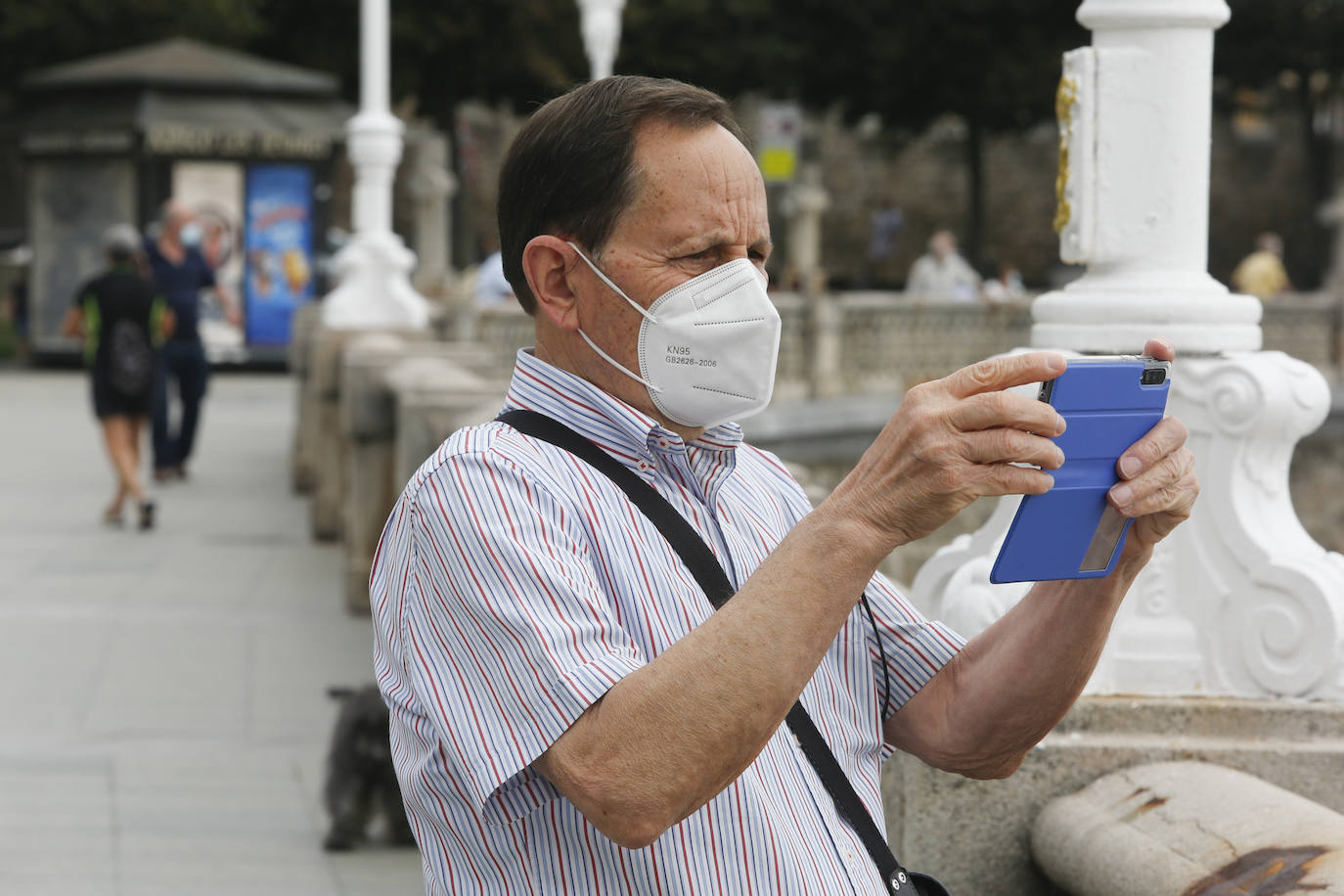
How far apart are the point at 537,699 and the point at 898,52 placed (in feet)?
112

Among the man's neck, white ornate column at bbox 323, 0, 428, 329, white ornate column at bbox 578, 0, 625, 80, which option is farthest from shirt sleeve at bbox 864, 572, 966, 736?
white ornate column at bbox 578, 0, 625, 80

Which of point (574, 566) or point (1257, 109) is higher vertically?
point (1257, 109)

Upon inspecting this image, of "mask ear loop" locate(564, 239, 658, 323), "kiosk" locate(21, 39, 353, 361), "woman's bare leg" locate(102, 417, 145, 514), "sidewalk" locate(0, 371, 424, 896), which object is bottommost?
"sidewalk" locate(0, 371, 424, 896)

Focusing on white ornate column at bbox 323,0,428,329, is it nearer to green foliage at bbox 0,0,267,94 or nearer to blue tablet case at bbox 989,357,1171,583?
blue tablet case at bbox 989,357,1171,583

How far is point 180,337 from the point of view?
543 inches

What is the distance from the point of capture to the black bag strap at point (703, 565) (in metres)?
2.00

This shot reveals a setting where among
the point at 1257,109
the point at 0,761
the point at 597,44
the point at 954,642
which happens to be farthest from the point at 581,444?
the point at 1257,109

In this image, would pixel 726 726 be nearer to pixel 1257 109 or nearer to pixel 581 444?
pixel 581 444

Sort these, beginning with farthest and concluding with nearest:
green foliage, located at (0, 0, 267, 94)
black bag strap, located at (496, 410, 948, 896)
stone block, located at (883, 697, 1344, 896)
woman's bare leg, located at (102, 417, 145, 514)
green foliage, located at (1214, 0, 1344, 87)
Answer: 1. green foliage, located at (1214, 0, 1344, 87)
2. green foliage, located at (0, 0, 267, 94)
3. woman's bare leg, located at (102, 417, 145, 514)
4. stone block, located at (883, 697, 1344, 896)
5. black bag strap, located at (496, 410, 948, 896)

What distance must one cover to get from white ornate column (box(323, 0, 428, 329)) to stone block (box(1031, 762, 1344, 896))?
10.2 meters

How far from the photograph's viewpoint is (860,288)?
36500 millimetres

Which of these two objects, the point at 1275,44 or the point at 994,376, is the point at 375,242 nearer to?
the point at 994,376

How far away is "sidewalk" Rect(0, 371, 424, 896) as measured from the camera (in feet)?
17.1

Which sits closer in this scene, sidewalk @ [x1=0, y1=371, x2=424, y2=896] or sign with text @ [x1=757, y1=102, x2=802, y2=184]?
sidewalk @ [x1=0, y1=371, x2=424, y2=896]
